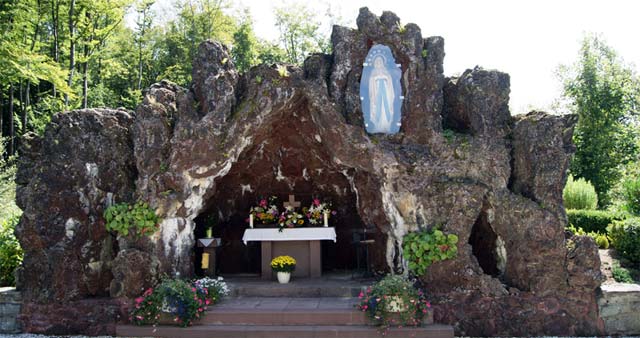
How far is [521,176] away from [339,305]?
4.30 metres

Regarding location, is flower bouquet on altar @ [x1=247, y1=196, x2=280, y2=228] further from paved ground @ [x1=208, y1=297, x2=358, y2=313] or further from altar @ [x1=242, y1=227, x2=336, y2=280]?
paved ground @ [x1=208, y1=297, x2=358, y2=313]

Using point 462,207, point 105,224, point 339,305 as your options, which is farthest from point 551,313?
point 105,224

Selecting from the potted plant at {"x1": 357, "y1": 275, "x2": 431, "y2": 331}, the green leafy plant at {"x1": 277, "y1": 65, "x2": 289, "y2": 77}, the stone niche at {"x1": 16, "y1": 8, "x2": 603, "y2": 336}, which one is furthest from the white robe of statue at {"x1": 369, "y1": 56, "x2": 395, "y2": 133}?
the potted plant at {"x1": 357, "y1": 275, "x2": 431, "y2": 331}

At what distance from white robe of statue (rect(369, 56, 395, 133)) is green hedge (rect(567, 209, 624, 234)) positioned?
27.5 feet

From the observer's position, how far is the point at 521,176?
9.52 metres

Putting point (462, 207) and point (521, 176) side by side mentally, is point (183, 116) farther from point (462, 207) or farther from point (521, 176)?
point (521, 176)

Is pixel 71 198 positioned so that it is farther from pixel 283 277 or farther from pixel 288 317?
pixel 288 317

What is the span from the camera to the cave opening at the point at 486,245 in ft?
32.1

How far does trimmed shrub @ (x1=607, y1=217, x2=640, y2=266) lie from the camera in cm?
1141

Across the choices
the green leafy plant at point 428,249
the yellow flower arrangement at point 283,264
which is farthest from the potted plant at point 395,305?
the yellow flower arrangement at point 283,264

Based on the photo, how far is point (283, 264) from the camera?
1052cm

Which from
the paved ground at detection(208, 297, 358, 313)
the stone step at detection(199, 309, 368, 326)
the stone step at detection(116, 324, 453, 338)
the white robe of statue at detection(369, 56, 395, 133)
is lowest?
the stone step at detection(116, 324, 453, 338)

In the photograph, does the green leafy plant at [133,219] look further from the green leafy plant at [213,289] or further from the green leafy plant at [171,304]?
the green leafy plant at [213,289]

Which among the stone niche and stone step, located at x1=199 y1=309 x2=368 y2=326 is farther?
the stone niche
